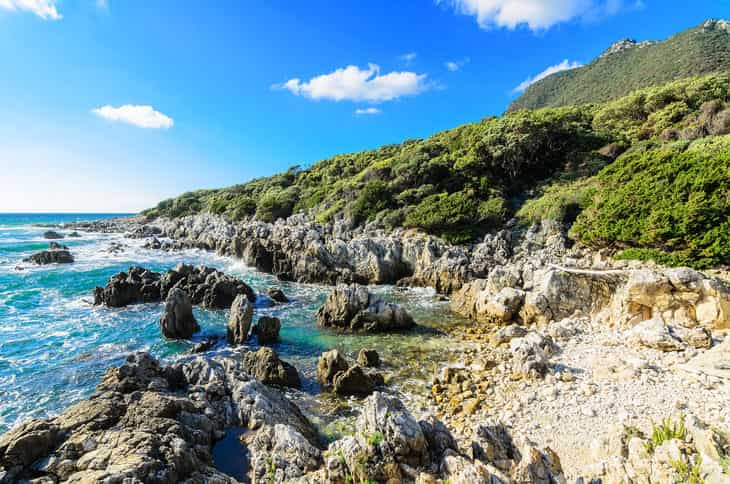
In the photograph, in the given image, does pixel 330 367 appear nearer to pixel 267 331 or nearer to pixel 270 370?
pixel 270 370

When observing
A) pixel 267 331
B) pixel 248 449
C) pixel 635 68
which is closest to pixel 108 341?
pixel 267 331

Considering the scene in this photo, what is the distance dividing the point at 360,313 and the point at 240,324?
6464 millimetres

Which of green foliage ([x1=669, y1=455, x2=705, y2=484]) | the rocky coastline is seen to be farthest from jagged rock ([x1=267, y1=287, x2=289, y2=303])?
green foliage ([x1=669, y1=455, x2=705, y2=484])

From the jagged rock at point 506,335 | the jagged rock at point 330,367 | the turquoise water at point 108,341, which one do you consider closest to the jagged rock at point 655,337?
the jagged rock at point 506,335

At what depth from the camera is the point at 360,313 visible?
61.7 ft

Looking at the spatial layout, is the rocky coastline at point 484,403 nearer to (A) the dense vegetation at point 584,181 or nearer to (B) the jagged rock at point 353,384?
(B) the jagged rock at point 353,384

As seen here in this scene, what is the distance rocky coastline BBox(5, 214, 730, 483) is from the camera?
6.48 metres

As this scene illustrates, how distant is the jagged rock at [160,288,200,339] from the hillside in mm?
90379

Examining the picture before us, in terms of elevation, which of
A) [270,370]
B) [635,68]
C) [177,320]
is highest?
[635,68]

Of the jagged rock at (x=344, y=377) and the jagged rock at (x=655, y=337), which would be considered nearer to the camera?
the jagged rock at (x=344, y=377)

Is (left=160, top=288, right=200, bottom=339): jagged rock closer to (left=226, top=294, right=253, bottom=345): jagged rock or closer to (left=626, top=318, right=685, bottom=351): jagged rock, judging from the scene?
(left=226, top=294, right=253, bottom=345): jagged rock

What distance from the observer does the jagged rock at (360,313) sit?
18484mm

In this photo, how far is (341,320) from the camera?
18969mm

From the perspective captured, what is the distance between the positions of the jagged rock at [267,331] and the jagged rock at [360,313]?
3123mm
